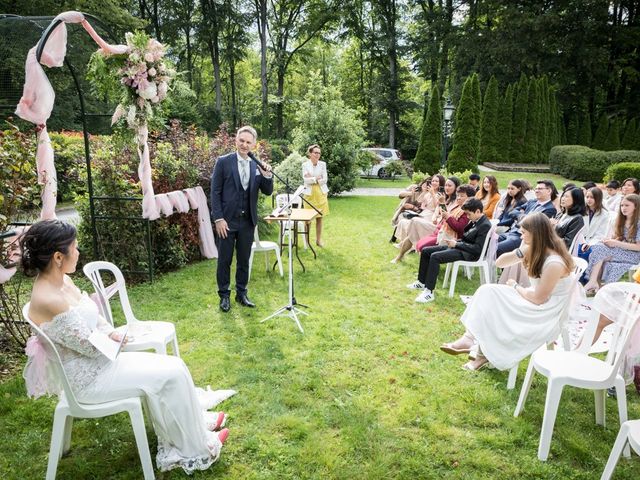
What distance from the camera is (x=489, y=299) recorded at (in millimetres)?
3674

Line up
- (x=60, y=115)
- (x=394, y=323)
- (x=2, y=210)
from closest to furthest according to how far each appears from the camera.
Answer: (x=2, y=210)
(x=394, y=323)
(x=60, y=115)

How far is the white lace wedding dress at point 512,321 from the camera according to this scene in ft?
11.4

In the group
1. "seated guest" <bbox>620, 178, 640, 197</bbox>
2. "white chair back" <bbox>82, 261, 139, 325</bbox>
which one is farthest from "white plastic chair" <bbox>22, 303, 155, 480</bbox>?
"seated guest" <bbox>620, 178, 640, 197</bbox>

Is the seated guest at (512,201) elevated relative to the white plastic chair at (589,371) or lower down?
elevated

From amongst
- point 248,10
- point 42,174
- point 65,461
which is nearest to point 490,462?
point 65,461

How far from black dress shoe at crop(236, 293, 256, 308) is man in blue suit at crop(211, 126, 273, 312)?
0.21 metres

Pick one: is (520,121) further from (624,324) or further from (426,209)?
(624,324)

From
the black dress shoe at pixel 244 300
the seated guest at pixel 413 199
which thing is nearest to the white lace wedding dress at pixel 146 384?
the black dress shoe at pixel 244 300

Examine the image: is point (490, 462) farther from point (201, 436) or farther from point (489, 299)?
point (201, 436)

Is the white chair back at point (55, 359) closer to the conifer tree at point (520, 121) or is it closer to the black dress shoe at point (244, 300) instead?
the black dress shoe at point (244, 300)

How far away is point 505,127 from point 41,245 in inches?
932

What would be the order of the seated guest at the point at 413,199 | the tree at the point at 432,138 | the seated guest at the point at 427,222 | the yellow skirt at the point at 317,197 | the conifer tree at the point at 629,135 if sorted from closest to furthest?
1. the seated guest at the point at 427,222
2. the yellow skirt at the point at 317,197
3. the seated guest at the point at 413,199
4. the tree at the point at 432,138
5. the conifer tree at the point at 629,135

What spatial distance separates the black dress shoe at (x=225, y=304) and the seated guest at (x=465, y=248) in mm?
2309

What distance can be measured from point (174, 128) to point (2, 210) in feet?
13.9
